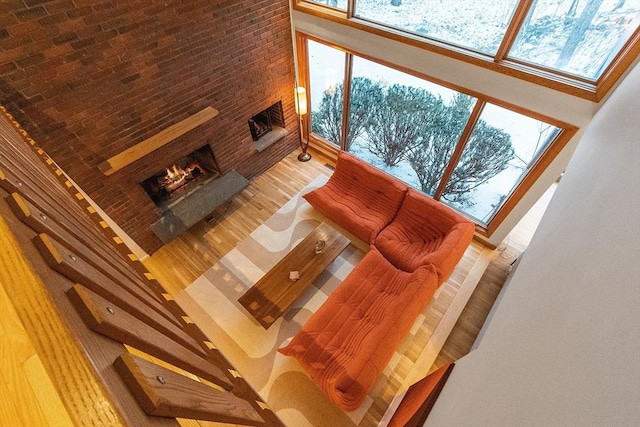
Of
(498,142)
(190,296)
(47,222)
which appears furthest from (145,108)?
(498,142)

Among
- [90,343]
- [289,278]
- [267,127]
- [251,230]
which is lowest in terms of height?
[90,343]

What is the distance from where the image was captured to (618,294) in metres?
0.46

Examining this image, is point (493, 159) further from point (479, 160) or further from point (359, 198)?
point (359, 198)

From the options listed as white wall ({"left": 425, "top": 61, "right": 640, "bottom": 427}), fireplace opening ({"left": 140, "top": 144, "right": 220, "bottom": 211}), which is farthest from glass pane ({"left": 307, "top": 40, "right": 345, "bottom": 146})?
white wall ({"left": 425, "top": 61, "right": 640, "bottom": 427})

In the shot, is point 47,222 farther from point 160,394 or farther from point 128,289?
point 160,394

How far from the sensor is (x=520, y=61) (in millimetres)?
2348

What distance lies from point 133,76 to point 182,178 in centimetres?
151

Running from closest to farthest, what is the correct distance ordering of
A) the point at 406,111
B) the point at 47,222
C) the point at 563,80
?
the point at 47,222 < the point at 563,80 < the point at 406,111

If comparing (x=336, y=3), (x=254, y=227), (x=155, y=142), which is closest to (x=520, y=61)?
(x=336, y=3)

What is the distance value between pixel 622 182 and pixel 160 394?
4.11ft

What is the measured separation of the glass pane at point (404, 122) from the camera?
3148 millimetres

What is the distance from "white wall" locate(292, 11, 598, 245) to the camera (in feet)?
7.44

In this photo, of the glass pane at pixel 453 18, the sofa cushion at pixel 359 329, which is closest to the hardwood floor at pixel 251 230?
the sofa cushion at pixel 359 329

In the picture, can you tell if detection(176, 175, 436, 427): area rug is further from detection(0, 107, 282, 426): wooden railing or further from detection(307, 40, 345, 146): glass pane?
detection(0, 107, 282, 426): wooden railing
